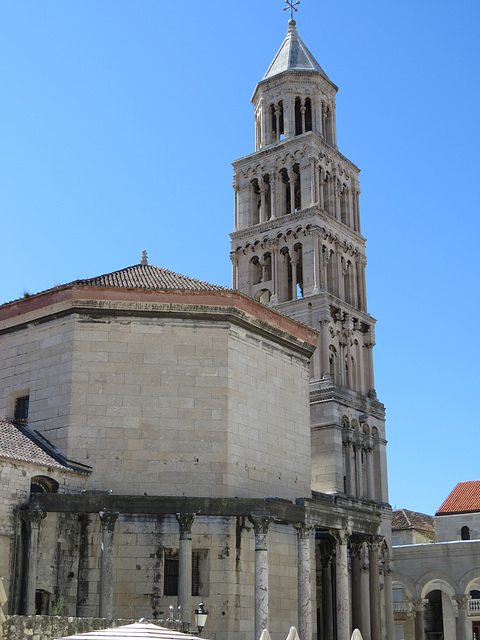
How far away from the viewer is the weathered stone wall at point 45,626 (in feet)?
51.0

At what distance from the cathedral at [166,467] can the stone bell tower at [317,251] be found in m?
15.9

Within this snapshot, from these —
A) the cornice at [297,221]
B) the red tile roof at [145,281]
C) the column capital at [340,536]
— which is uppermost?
the cornice at [297,221]

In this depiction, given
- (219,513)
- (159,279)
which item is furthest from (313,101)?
(219,513)

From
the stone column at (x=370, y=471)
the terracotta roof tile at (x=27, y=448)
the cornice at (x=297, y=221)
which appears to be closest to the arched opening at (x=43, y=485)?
the terracotta roof tile at (x=27, y=448)

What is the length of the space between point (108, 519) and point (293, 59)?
150 feet

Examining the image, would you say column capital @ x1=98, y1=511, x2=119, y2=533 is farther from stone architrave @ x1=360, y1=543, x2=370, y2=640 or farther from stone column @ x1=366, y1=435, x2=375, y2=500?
stone column @ x1=366, y1=435, x2=375, y2=500

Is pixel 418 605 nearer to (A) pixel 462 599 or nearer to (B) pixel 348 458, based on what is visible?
(A) pixel 462 599

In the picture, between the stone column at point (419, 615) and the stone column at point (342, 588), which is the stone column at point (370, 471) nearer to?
the stone column at point (419, 615)

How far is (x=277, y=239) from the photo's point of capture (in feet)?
181

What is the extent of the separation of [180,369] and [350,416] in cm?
2515

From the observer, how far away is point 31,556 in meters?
22.9

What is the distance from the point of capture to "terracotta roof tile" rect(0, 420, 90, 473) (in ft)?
79.2

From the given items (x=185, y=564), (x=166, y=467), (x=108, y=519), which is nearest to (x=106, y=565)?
(x=108, y=519)

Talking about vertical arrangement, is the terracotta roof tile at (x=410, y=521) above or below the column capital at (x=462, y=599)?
above
